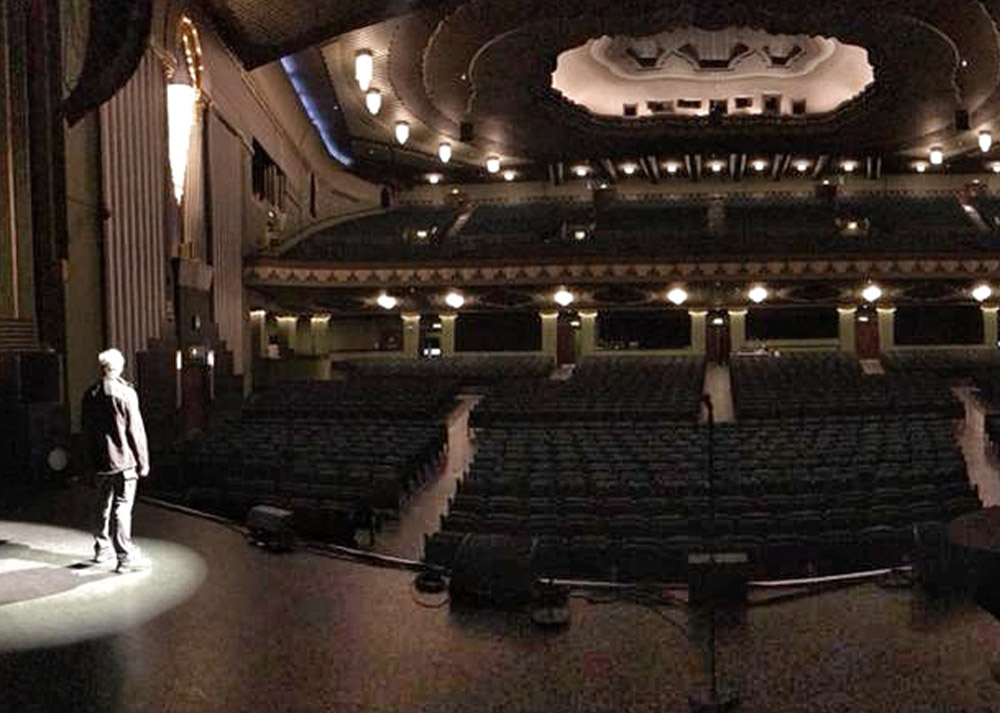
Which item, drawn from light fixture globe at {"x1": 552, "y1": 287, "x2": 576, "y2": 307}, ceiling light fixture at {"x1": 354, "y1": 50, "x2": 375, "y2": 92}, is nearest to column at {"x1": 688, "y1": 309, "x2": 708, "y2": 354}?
light fixture globe at {"x1": 552, "y1": 287, "x2": 576, "y2": 307}

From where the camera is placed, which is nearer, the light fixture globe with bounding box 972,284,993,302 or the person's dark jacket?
the person's dark jacket

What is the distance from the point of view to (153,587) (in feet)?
17.3

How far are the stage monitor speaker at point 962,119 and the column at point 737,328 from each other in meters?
7.37

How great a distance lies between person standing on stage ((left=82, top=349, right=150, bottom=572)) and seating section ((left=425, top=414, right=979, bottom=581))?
7.19 ft

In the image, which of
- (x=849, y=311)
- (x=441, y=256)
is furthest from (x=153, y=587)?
(x=849, y=311)

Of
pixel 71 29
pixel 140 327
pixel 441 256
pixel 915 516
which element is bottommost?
pixel 915 516

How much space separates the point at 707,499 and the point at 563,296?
1655 centimetres

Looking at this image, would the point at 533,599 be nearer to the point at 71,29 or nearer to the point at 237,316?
the point at 71,29

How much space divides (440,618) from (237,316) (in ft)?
49.7

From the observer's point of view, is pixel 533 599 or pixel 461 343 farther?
pixel 461 343

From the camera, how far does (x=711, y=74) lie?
2294 centimetres

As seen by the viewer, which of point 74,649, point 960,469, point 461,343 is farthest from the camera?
point 461,343

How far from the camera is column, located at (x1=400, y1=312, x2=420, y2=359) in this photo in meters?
25.5

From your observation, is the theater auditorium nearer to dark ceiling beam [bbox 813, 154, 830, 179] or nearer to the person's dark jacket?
the person's dark jacket
